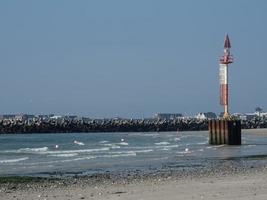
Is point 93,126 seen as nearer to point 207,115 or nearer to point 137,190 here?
point 207,115

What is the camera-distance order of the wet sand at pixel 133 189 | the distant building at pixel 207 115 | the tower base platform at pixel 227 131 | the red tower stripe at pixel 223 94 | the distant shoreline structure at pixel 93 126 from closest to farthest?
1. the wet sand at pixel 133 189
2. the tower base platform at pixel 227 131
3. the red tower stripe at pixel 223 94
4. the distant shoreline structure at pixel 93 126
5. the distant building at pixel 207 115

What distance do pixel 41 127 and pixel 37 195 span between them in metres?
89.1

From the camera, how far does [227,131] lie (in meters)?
47.0

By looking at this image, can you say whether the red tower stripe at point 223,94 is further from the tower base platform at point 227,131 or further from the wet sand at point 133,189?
the wet sand at point 133,189

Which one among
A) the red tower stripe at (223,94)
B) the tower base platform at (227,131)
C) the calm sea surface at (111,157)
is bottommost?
the calm sea surface at (111,157)

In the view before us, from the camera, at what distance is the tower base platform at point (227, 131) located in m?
46.8

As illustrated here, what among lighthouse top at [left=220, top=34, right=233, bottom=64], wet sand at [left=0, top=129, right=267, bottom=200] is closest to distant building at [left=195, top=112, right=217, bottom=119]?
lighthouse top at [left=220, top=34, right=233, bottom=64]

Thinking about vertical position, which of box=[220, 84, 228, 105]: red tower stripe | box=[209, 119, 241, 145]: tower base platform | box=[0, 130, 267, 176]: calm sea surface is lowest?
box=[0, 130, 267, 176]: calm sea surface

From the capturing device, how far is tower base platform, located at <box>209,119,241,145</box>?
46750mm

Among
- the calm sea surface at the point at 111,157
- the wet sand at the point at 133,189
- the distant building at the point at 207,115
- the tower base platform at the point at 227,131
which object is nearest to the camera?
the wet sand at the point at 133,189

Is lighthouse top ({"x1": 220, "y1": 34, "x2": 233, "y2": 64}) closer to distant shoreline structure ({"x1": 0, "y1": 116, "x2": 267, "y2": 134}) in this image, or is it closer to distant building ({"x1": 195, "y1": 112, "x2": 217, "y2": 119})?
distant shoreline structure ({"x1": 0, "y1": 116, "x2": 267, "y2": 134})

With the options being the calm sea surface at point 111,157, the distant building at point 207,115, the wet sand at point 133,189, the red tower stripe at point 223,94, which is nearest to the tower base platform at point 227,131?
the calm sea surface at point 111,157

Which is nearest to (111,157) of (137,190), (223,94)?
(223,94)

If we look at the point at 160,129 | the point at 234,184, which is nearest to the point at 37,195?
the point at 234,184
